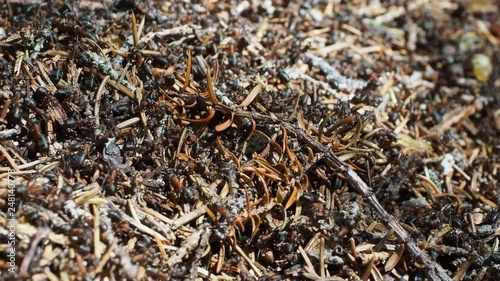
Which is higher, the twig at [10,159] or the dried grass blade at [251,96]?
the dried grass blade at [251,96]

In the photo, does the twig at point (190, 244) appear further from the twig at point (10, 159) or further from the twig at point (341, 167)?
the twig at point (10, 159)

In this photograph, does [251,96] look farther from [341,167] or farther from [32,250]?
[32,250]

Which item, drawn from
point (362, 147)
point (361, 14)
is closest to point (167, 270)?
point (362, 147)

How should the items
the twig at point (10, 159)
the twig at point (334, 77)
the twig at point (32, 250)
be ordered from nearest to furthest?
the twig at point (32, 250) < the twig at point (10, 159) < the twig at point (334, 77)

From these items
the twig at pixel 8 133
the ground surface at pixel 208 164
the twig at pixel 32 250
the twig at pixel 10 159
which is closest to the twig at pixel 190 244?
the ground surface at pixel 208 164

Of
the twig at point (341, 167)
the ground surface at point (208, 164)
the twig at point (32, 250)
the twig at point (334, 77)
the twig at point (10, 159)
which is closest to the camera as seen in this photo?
the twig at point (32, 250)

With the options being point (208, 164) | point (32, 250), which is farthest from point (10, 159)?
point (208, 164)
